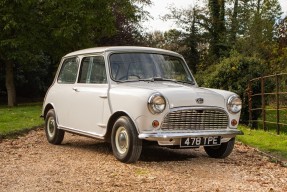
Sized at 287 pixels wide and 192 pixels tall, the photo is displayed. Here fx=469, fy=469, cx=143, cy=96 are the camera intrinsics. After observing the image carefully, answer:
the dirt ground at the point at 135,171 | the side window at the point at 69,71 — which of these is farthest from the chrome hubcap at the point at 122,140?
the side window at the point at 69,71

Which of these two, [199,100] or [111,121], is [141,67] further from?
[199,100]

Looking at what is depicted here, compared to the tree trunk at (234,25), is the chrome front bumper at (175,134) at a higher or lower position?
lower

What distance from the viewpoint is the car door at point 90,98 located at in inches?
314

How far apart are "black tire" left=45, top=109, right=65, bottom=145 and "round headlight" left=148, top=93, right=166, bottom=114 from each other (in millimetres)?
3249

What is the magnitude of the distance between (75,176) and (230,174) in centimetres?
220

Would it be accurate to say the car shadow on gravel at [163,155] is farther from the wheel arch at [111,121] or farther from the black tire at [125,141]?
the wheel arch at [111,121]

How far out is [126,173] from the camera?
6.55 metres

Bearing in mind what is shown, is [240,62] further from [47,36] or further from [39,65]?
[39,65]

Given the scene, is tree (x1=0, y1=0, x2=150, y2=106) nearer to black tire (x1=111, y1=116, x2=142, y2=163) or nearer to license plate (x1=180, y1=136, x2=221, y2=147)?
black tire (x1=111, y1=116, x2=142, y2=163)

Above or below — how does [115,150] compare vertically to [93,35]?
below

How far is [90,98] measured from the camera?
8.32 m

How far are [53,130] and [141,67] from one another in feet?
9.00

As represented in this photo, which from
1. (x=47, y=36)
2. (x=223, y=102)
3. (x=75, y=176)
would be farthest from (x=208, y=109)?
(x=47, y=36)

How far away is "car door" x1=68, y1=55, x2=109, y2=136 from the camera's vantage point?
7965 mm
